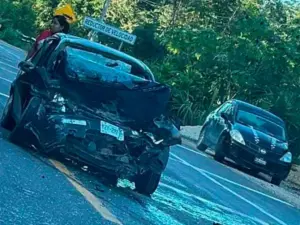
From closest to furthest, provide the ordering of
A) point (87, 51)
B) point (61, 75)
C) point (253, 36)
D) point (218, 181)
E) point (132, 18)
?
point (61, 75)
point (87, 51)
point (218, 181)
point (253, 36)
point (132, 18)

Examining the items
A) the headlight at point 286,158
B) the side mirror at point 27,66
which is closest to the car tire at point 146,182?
the side mirror at point 27,66

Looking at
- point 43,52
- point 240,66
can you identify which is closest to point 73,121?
point 43,52

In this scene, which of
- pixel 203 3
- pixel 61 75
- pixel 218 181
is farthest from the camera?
pixel 203 3

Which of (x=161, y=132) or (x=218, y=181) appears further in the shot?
(x=218, y=181)

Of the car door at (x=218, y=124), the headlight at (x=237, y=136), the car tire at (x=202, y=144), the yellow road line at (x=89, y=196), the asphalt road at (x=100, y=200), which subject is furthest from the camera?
the car tire at (x=202, y=144)

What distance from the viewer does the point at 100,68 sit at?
10.9 metres

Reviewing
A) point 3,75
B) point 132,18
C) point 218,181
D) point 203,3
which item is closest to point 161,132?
point 218,181

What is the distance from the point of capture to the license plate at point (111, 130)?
9875mm

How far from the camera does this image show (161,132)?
10234 millimetres

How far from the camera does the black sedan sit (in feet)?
66.3

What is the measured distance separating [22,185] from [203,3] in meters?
37.3

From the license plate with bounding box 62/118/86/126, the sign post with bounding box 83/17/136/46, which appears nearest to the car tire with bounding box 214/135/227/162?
the sign post with bounding box 83/17/136/46

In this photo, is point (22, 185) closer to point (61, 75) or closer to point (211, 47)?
point (61, 75)

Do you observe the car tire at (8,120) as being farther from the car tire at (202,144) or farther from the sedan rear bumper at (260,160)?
the car tire at (202,144)
